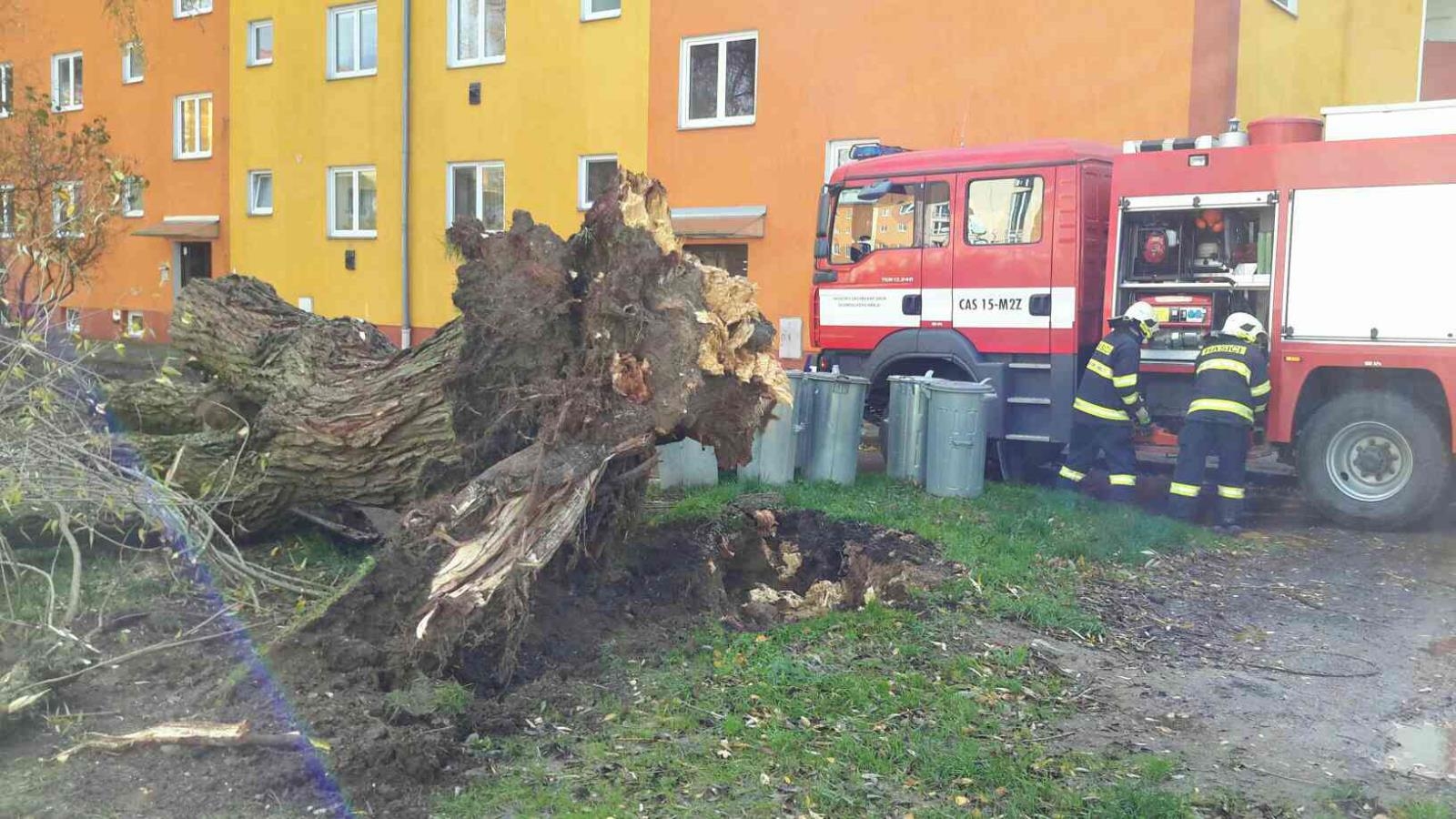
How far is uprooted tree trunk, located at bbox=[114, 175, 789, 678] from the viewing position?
5.30 m

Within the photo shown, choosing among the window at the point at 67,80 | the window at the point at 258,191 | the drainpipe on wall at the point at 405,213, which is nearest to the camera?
the drainpipe on wall at the point at 405,213

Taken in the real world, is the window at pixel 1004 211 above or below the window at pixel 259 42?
below

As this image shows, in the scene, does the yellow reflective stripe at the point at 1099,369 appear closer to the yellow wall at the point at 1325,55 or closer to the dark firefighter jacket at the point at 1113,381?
the dark firefighter jacket at the point at 1113,381

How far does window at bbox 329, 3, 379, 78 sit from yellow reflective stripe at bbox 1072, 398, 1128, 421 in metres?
15.4

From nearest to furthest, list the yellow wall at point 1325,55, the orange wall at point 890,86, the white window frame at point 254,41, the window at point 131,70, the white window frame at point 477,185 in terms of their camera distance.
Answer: the orange wall at point 890,86 < the yellow wall at point 1325,55 < the white window frame at point 477,185 < the white window frame at point 254,41 < the window at point 131,70

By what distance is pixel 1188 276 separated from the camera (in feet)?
31.4

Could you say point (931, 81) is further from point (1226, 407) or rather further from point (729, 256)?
point (1226, 407)

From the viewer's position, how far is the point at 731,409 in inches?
256

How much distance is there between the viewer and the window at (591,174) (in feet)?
60.8

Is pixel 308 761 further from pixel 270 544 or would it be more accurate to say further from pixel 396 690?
pixel 270 544

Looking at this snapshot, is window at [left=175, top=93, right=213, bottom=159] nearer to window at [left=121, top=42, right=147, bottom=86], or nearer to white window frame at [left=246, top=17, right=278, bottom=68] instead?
window at [left=121, top=42, right=147, bottom=86]

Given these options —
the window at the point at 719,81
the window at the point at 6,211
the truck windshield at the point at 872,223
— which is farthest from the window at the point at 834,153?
the window at the point at 6,211

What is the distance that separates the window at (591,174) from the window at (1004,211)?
9.29 m

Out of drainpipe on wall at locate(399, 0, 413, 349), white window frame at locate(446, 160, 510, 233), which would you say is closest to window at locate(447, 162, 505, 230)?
white window frame at locate(446, 160, 510, 233)
